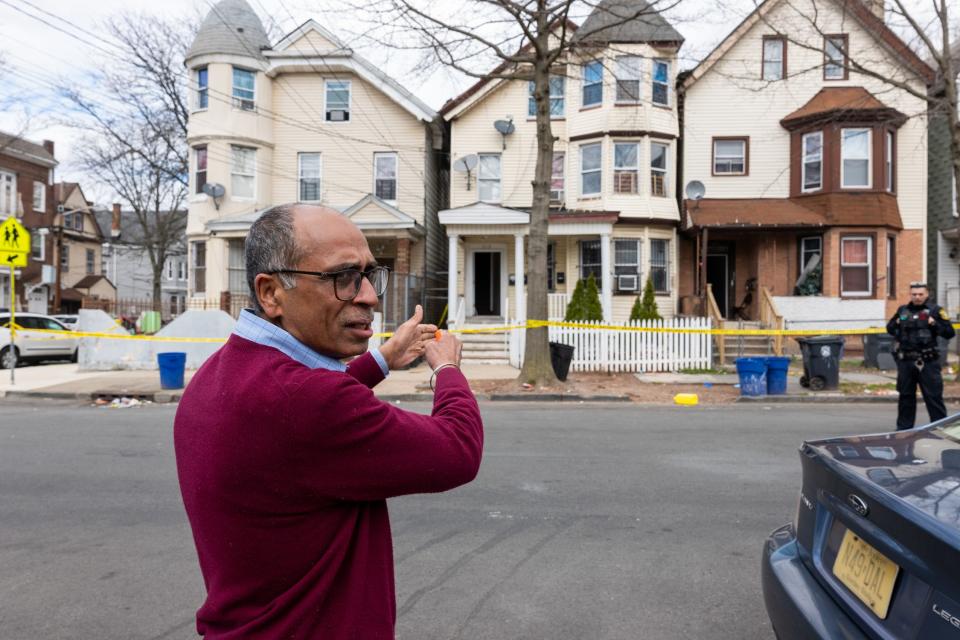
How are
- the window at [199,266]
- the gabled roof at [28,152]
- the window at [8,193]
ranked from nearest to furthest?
the window at [199,266] → the window at [8,193] → the gabled roof at [28,152]

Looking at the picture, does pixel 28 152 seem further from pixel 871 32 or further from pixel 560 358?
pixel 871 32

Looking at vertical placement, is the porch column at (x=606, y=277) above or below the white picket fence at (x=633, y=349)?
above

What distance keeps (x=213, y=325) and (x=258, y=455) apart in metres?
16.4

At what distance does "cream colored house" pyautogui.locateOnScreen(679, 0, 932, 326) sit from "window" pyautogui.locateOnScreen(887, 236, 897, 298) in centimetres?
4

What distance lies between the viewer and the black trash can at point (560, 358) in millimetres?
13797

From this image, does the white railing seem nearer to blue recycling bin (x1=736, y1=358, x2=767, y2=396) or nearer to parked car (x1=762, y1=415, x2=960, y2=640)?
blue recycling bin (x1=736, y1=358, x2=767, y2=396)

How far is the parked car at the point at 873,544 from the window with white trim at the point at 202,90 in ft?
76.8

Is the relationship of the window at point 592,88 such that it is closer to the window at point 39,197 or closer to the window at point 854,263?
the window at point 854,263

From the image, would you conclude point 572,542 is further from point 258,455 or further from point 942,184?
point 942,184

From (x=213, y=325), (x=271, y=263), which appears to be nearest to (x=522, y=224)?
(x=213, y=325)

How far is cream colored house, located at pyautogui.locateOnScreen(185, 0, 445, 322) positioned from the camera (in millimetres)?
22203

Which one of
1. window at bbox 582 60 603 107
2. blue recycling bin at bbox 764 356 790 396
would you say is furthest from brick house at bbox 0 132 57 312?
blue recycling bin at bbox 764 356 790 396

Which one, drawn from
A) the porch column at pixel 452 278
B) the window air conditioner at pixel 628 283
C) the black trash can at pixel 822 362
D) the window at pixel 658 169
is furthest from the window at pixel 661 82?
the black trash can at pixel 822 362

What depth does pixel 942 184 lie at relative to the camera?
2308 cm
